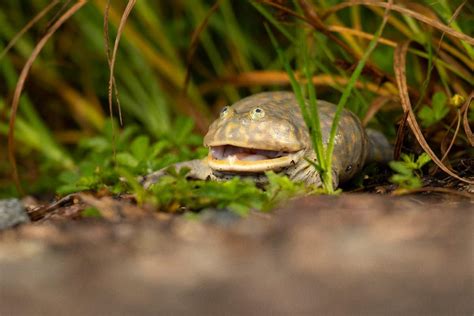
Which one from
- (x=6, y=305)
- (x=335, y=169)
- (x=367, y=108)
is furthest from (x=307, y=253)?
(x=367, y=108)

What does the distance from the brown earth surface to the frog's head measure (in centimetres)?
69

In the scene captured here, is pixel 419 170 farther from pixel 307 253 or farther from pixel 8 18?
pixel 8 18

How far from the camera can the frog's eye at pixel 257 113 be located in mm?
2852

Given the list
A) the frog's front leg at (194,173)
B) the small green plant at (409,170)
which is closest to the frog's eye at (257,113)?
the frog's front leg at (194,173)

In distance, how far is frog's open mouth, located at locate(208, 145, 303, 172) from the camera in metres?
2.83

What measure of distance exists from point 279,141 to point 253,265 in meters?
1.13

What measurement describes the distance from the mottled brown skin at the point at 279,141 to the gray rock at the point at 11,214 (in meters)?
0.67

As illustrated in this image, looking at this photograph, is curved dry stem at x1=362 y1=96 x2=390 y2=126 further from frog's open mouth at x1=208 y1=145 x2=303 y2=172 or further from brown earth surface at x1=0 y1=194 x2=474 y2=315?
brown earth surface at x1=0 y1=194 x2=474 y2=315

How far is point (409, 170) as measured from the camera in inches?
107

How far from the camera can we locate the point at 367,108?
11.1 ft

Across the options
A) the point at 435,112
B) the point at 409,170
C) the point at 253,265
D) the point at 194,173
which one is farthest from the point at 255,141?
the point at 253,265

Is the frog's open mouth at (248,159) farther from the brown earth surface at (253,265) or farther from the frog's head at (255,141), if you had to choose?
the brown earth surface at (253,265)

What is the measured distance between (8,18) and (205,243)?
169 inches

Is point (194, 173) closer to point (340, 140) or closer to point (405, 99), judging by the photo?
point (340, 140)
